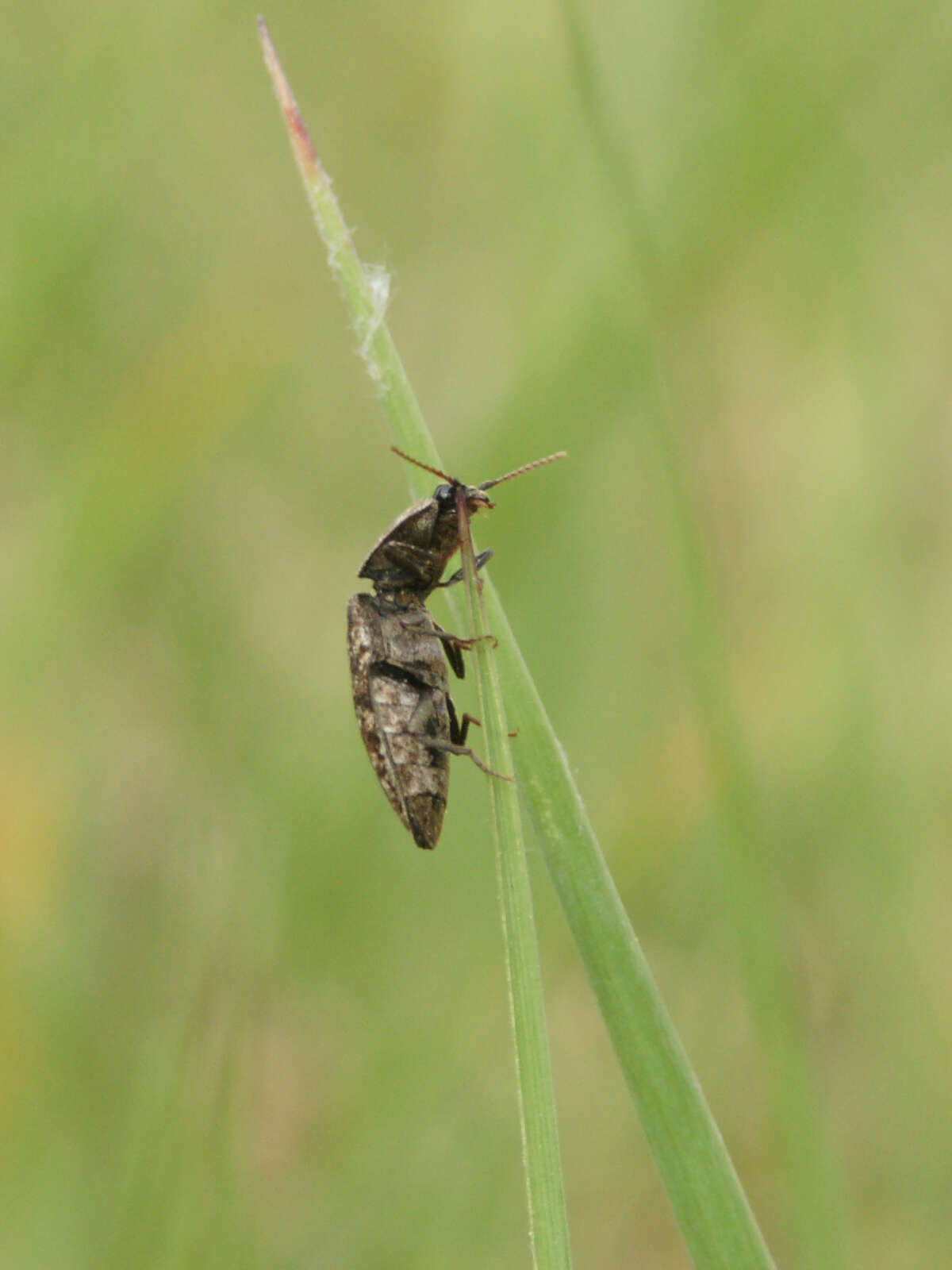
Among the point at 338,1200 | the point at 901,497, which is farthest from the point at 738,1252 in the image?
the point at 901,497

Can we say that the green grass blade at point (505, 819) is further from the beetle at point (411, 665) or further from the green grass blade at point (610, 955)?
the beetle at point (411, 665)

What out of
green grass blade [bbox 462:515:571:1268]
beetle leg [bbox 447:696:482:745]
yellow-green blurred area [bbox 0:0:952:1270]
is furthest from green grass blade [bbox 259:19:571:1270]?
beetle leg [bbox 447:696:482:745]

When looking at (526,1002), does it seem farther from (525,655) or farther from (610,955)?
(525,655)

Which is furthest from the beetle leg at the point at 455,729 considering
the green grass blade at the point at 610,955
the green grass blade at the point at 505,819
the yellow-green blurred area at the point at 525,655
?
the green grass blade at the point at 610,955

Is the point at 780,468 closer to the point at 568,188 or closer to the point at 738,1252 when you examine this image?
the point at 568,188

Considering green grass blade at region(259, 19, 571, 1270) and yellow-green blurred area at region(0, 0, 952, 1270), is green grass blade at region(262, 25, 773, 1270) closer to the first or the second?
green grass blade at region(259, 19, 571, 1270)

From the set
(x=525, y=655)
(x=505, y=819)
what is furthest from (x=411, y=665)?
(x=505, y=819)
